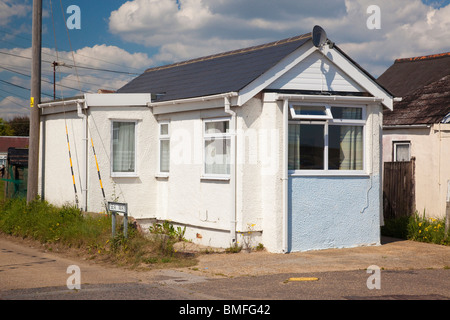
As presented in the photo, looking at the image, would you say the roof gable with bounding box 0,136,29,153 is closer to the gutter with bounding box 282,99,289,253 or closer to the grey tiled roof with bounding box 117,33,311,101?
the grey tiled roof with bounding box 117,33,311,101

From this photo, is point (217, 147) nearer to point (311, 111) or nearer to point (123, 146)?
point (311, 111)

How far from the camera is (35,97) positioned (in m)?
17.2

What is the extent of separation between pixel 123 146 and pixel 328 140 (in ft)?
17.5

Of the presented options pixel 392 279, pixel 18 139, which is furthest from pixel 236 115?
pixel 18 139

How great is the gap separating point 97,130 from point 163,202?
8.09 ft

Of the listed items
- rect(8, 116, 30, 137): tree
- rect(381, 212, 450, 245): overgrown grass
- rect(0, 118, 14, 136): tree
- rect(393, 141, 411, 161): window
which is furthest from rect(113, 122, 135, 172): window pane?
rect(8, 116, 30, 137): tree

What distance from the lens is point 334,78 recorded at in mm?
13766

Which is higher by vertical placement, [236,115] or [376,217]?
[236,115]

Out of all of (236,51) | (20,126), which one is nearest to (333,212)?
(236,51)

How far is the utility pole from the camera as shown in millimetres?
17000

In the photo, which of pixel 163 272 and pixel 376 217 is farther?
pixel 376 217

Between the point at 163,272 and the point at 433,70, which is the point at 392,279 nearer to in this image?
the point at 163,272

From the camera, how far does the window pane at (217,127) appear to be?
534 inches

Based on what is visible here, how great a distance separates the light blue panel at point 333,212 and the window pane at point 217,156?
1.57 m
